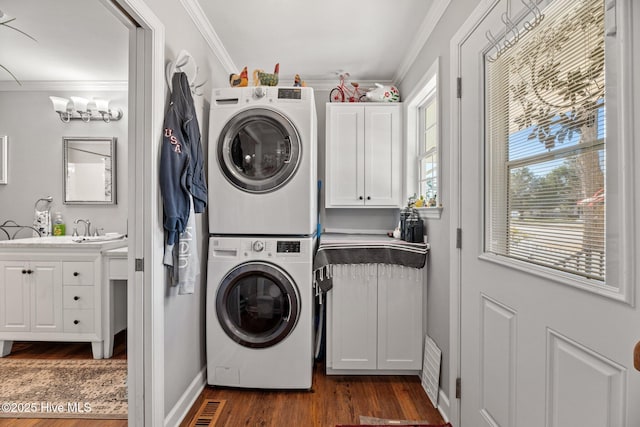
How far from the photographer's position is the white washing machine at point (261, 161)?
2.12 meters

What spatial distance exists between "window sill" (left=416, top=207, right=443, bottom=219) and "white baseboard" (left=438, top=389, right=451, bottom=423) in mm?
1081

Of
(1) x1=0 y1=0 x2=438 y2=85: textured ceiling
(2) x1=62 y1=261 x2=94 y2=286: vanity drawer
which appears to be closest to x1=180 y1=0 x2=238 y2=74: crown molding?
(1) x1=0 y1=0 x2=438 y2=85: textured ceiling

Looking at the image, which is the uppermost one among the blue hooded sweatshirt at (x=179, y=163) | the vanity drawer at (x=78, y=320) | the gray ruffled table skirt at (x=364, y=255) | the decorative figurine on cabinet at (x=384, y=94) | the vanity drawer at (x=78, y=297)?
the decorative figurine on cabinet at (x=384, y=94)

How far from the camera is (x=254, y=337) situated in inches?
83.4

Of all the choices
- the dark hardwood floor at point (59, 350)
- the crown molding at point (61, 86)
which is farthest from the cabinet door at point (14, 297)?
the crown molding at point (61, 86)

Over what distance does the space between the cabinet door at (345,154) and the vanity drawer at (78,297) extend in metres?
2.14

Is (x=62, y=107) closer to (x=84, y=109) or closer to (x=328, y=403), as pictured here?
(x=84, y=109)

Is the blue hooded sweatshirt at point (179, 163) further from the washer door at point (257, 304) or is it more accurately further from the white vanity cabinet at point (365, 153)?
the white vanity cabinet at point (365, 153)

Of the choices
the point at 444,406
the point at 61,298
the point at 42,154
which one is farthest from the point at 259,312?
the point at 42,154

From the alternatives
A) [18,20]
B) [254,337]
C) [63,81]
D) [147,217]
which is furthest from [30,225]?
[254,337]

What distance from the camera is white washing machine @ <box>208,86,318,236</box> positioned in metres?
2.12

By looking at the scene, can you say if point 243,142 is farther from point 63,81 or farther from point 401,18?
point 63,81

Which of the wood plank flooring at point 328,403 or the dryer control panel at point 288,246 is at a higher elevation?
the dryer control panel at point 288,246

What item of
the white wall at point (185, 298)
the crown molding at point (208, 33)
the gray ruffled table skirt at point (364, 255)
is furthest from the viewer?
the gray ruffled table skirt at point (364, 255)
